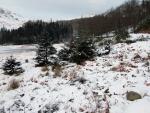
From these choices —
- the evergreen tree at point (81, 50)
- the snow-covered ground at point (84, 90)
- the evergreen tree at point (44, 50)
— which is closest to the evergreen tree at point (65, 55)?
the evergreen tree at point (81, 50)

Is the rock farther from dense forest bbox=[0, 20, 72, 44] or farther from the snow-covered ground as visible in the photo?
dense forest bbox=[0, 20, 72, 44]

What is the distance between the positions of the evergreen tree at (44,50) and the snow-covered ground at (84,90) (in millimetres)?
5306

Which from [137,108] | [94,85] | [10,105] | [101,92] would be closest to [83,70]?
[94,85]

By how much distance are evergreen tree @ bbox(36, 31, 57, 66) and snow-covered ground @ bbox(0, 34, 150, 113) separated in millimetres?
5306

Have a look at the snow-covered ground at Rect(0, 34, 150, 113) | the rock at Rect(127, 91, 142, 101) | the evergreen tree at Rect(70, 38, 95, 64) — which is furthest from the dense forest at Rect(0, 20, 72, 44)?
the rock at Rect(127, 91, 142, 101)

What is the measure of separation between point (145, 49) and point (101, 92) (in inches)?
399

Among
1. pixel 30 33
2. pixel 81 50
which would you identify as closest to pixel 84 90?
pixel 81 50

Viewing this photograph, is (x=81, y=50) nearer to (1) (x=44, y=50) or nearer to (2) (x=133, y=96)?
(1) (x=44, y=50)

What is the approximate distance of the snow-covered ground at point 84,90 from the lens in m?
11.2

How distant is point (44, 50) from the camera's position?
77.4 feet

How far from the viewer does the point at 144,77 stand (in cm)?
1394

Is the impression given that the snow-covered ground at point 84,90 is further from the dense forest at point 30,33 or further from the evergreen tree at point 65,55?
the dense forest at point 30,33

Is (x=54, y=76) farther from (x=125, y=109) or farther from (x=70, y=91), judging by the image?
(x=125, y=109)

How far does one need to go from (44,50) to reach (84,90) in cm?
1156
